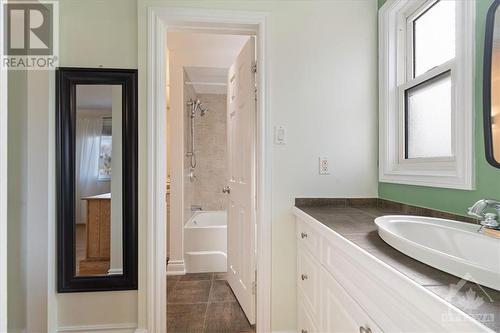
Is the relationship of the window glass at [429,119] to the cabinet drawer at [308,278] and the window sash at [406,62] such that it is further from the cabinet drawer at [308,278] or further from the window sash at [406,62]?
the cabinet drawer at [308,278]

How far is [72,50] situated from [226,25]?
1.00 meters

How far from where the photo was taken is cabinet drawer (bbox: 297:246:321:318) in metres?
1.31

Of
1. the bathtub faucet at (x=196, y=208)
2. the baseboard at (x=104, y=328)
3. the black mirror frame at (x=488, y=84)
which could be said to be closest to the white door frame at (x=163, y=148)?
the baseboard at (x=104, y=328)

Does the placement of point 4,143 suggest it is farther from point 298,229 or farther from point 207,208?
point 207,208

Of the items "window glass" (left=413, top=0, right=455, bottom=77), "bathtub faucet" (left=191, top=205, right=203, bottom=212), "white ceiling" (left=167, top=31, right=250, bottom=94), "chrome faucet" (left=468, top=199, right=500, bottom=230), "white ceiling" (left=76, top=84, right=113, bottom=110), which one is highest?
"white ceiling" (left=167, top=31, right=250, bottom=94)

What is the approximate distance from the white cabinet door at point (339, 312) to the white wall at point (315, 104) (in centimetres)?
56

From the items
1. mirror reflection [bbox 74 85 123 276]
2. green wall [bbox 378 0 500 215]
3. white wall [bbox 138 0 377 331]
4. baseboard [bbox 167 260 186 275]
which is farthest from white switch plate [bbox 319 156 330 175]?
baseboard [bbox 167 260 186 275]

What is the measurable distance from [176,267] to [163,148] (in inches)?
63.7

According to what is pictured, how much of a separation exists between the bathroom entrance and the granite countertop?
0.59 meters

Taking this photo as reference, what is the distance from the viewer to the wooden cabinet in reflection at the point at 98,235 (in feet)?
5.75

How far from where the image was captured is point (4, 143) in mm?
602

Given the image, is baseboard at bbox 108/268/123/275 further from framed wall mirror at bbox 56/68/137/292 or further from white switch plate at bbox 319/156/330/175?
white switch plate at bbox 319/156/330/175

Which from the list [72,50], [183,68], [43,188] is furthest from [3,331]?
[183,68]

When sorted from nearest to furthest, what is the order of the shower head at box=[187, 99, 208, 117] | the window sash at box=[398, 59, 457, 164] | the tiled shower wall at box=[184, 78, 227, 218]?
the window sash at box=[398, 59, 457, 164] < the shower head at box=[187, 99, 208, 117] < the tiled shower wall at box=[184, 78, 227, 218]
